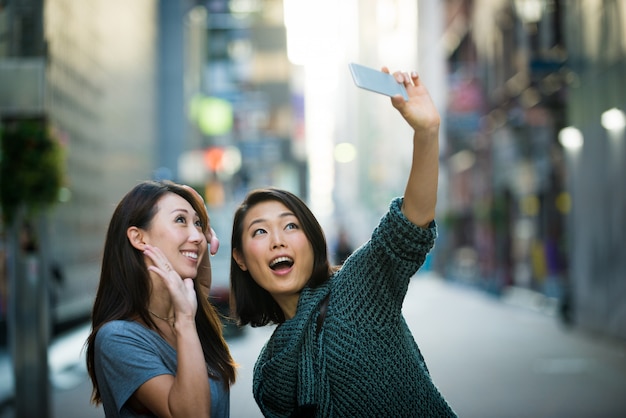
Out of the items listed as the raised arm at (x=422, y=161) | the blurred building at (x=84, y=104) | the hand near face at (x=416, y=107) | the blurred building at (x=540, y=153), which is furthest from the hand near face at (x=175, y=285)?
the blurred building at (x=540, y=153)

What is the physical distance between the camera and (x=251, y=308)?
350 cm

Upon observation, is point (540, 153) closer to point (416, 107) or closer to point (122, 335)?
point (416, 107)

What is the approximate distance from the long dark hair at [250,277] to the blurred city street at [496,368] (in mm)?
5076

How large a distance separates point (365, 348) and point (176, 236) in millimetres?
738

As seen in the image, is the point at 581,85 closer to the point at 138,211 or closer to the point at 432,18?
the point at 138,211

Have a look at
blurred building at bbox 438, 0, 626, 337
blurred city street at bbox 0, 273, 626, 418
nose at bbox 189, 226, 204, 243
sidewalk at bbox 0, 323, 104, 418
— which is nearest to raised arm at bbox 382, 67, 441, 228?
nose at bbox 189, 226, 204, 243

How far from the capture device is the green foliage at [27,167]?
869 cm

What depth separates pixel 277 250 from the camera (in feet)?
10.6

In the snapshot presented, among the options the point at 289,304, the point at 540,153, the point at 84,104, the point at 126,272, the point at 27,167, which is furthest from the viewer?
the point at 540,153

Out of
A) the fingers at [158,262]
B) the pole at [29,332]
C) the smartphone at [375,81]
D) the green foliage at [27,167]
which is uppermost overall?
the smartphone at [375,81]

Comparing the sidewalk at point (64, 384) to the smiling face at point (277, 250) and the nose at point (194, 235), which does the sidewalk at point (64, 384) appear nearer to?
the smiling face at point (277, 250)

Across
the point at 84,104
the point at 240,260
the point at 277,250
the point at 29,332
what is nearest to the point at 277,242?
the point at 277,250

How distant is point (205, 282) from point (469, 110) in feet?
94.3

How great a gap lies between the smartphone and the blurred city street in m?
5.85
